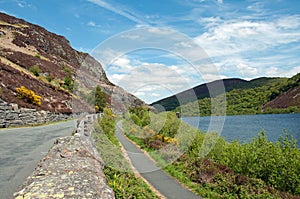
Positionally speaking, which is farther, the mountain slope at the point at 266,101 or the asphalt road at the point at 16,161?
the mountain slope at the point at 266,101

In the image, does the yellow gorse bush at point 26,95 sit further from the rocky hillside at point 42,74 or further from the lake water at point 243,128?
the lake water at point 243,128

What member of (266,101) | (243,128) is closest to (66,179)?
(243,128)

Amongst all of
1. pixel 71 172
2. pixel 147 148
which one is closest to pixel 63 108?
pixel 147 148

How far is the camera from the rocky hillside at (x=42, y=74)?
123 feet

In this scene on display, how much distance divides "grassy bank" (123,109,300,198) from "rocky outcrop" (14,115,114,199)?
515 centimetres

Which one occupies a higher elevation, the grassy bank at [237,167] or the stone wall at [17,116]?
the stone wall at [17,116]

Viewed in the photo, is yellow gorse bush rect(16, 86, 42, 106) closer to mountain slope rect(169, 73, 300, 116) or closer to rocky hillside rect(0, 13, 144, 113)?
rocky hillside rect(0, 13, 144, 113)

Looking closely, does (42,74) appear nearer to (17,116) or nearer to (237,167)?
(17,116)

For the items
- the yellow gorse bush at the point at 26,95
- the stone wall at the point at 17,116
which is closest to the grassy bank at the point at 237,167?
the stone wall at the point at 17,116

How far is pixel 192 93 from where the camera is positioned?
16734 mm

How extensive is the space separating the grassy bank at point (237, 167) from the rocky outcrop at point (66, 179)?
5148mm

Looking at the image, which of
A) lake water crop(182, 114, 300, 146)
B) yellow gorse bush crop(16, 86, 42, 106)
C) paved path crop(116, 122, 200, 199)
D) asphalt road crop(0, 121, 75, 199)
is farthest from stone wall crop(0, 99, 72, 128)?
lake water crop(182, 114, 300, 146)

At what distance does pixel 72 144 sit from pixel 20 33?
9348cm

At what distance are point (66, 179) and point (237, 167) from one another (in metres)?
8.69
